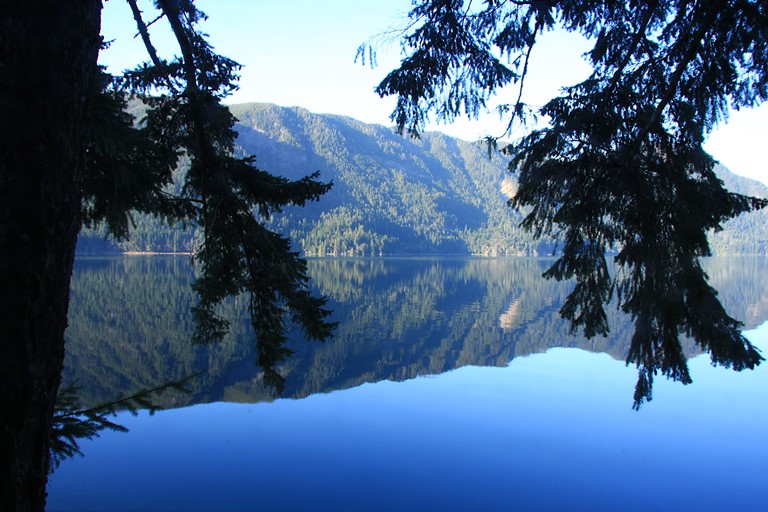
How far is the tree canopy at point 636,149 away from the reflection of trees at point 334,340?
12.1m

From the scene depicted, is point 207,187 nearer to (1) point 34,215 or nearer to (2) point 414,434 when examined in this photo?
(1) point 34,215

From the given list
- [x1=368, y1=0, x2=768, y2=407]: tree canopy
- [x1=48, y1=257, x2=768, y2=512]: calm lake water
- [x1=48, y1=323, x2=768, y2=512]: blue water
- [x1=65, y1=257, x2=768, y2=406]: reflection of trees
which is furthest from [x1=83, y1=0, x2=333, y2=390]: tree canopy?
[x1=65, y1=257, x2=768, y2=406]: reflection of trees

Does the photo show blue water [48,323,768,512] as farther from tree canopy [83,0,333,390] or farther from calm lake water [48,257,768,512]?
tree canopy [83,0,333,390]

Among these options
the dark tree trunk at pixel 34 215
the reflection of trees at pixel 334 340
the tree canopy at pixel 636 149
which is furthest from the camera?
the reflection of trees at pixel 334 340

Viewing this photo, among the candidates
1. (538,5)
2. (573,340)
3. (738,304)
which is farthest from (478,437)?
(738,304)

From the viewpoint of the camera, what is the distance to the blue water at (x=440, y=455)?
340 inches

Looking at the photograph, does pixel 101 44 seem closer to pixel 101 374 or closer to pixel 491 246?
pixel 101 374

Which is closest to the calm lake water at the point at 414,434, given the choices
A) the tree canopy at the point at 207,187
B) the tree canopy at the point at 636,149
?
the tree canopy at the point at 207,187

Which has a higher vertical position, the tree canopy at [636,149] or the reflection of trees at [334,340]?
the tree canopy at [636,149]

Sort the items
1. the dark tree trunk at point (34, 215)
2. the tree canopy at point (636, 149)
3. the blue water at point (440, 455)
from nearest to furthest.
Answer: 1. the dark tree trunk at point (34, 215)
2. the tree canopy at point (636, 149)
3. the blue water at point (440, 455)

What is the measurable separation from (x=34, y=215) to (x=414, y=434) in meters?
10.7

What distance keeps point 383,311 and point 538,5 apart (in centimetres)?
3040

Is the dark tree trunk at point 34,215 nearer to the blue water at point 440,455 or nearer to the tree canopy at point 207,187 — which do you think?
the tree canopy at point 207,187

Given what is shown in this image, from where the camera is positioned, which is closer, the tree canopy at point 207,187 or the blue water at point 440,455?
the tree canopy at point 207,187
